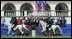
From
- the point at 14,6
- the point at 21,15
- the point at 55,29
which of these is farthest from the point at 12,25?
the point at 14,6

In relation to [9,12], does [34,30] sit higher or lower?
lower

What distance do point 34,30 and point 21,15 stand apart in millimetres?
2201

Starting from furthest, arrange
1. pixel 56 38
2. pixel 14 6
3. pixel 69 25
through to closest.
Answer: pixel 14 6
pixel 69 25
pixel 56 38

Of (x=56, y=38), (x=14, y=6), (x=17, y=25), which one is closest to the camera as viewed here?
(x=56, y=38)

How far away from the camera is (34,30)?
17.9 m

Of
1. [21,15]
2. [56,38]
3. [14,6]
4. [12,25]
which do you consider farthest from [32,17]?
[14,6]

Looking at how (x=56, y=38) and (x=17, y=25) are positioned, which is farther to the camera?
(x=17, y=25)

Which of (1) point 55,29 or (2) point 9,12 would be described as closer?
(1) point 55,29

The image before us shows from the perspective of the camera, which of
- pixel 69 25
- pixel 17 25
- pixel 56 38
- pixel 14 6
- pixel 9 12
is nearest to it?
pixel 56 38

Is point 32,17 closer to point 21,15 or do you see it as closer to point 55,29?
point 21,15

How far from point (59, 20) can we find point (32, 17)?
2385 millimetres

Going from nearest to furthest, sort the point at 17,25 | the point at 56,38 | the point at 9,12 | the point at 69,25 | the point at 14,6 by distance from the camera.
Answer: the point at 56,38, the point at 17,25, the point at 69,25, the point at 9,12, the point at 14,6

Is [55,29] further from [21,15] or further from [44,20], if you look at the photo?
[21,15]

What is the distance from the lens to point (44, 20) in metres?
18.2
